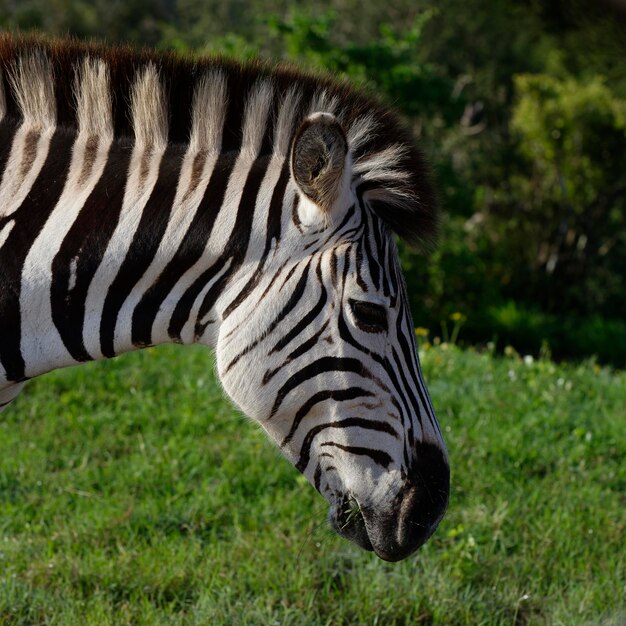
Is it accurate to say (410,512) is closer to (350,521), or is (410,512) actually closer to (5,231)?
(350,521)

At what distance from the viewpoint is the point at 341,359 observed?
2.21 meters

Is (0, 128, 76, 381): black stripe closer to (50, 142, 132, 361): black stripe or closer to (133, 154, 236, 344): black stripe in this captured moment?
(50, 142, 132, 361): black stripe

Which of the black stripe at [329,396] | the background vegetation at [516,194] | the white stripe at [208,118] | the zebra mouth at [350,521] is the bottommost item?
the background vegetation at [516,194]

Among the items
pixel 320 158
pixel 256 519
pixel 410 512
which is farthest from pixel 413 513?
pixel 256 519

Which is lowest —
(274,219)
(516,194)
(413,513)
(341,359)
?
(516,194)

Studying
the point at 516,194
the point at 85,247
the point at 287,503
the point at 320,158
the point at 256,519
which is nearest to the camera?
the point at 320,158

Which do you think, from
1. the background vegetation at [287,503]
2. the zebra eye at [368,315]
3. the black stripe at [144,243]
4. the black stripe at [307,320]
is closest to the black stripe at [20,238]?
the black stripe at [144,243]

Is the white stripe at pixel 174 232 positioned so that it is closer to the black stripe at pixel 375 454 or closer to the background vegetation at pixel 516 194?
the black stripe at pixel 375 454

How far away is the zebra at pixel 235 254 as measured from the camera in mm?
2227

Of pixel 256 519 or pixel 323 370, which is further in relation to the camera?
pixel 256 519

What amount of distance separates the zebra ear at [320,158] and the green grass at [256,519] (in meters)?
1.35

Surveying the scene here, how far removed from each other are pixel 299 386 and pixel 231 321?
26cm

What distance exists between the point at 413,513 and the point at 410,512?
0.4 inches

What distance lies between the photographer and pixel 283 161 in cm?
231
